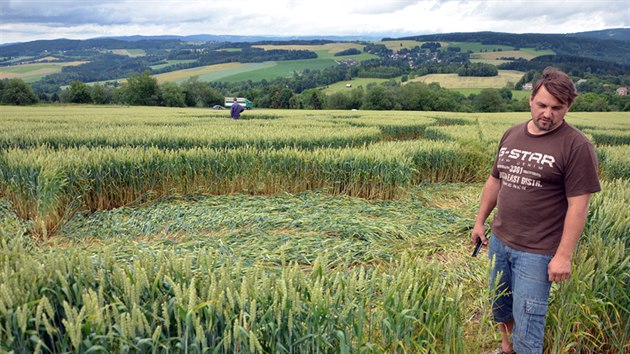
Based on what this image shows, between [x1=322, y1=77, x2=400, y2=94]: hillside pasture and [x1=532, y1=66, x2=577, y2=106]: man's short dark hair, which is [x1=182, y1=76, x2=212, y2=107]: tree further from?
[x1=532, y1=66, x2=577, y2=106]: man's short dark hair

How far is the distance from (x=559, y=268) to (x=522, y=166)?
725 mm

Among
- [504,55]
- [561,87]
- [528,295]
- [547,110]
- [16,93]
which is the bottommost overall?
[528,295]

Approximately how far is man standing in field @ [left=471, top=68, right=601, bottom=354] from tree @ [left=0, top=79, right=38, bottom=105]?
67976 millimetres

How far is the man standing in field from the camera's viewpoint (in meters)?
2.46

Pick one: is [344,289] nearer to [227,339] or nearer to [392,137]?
[227,339]

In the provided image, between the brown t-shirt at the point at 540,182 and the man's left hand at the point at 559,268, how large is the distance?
4.5 inches

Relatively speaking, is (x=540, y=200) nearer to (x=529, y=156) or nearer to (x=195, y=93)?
(x=529, y=156)

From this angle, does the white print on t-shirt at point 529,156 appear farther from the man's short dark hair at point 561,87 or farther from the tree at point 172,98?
the tree at point 172,98

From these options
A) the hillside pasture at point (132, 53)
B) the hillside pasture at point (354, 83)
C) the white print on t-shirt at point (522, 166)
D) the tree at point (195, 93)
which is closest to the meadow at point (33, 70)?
the hillside pasture at point (132, 53)

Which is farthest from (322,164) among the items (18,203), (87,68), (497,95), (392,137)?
(87,68)

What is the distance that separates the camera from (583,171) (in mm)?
2418

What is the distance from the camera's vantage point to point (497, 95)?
201ft

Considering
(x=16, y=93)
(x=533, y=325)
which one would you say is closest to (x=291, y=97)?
(x=16, y=93)

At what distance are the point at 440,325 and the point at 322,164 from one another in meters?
5.81
